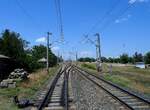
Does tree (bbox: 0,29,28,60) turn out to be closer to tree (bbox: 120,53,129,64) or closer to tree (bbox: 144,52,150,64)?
tree (bbox: 144,52,150,64)

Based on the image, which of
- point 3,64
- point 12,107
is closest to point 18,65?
point 3,64

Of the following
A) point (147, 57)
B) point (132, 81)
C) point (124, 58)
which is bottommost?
point (132, 81)

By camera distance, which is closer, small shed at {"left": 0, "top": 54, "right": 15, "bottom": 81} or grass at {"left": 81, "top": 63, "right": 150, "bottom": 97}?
grass at {"left": 81, "top": 63, "right": 150, "bottom": 97}

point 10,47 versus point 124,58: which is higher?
point 124,58

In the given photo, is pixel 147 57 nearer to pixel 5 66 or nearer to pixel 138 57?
pixel 138 57

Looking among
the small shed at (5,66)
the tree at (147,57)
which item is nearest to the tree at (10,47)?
the small shed at (5,66)

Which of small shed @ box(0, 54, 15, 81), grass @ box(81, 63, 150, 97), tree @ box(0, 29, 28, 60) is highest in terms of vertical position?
tree @ box(0, 29, 28, 60)

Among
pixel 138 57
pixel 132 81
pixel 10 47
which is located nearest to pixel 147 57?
pixel 138 57

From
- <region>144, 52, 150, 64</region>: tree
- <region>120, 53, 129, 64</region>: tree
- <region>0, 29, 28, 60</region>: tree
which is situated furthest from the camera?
<region>120, 53, 129, 64</region>: tree

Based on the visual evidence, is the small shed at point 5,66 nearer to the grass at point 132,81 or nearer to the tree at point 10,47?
the tree at point 10,47

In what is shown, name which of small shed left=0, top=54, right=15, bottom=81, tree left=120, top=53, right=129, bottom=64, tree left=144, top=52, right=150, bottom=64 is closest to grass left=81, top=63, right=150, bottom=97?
small shed left=0, top=54, right=15, bottom=81

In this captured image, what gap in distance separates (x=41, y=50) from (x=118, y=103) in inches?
4419

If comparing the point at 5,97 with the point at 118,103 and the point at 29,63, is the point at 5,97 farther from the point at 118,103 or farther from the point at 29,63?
the point at 29,63

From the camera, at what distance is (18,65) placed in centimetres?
5875
